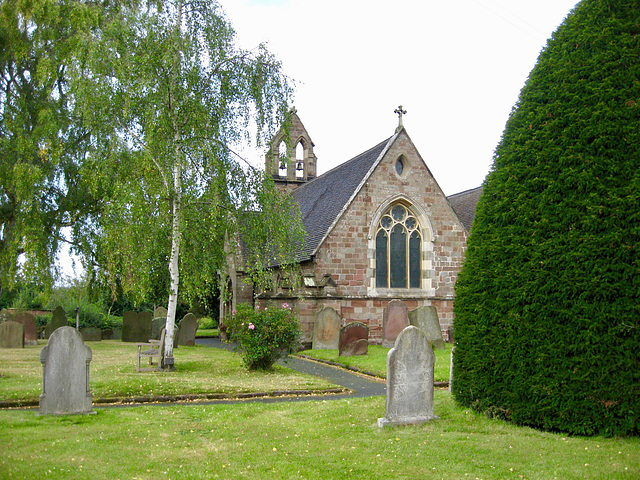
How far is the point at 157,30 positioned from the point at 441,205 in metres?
13.5

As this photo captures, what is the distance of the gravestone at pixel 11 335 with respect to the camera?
2061 centimetres

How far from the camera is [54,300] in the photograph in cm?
3073

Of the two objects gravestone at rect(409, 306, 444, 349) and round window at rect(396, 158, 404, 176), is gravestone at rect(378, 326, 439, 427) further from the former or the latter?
round window at rect(396, 158, 404, 176)

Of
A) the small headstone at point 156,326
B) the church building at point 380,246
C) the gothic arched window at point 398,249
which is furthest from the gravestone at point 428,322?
the small headstone at point 156,326

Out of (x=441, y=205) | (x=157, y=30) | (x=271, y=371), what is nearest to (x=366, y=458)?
(x=271, y=371)

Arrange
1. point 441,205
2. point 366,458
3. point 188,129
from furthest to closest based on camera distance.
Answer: point 441,205 < point 188,129 < point 366,458

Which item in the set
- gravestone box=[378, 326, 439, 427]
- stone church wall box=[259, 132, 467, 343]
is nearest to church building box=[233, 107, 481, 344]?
stone church wall box=[259, 132, 467, 343]

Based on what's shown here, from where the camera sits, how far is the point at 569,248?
6859mm

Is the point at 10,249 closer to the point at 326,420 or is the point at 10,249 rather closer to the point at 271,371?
the point at 271,371

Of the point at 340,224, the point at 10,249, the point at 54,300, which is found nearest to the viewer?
the point at 10,249

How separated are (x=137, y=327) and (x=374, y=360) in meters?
11.9

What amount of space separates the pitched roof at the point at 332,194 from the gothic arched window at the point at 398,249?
1.82 m

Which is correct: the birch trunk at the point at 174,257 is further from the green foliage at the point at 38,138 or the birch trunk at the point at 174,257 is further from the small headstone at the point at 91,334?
the small headstone at the point at 91,334

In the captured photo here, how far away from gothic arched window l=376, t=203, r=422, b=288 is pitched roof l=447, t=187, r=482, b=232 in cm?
754
